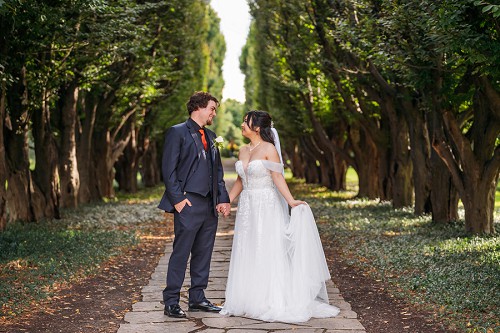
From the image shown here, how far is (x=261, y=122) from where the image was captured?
8125 millimetres

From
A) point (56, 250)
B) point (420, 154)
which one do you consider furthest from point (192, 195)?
point (420, 154)

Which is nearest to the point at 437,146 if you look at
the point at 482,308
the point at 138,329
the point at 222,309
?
the point at 482,308

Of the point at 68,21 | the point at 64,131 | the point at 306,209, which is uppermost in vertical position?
the point at 68,21

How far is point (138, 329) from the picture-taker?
728 cm

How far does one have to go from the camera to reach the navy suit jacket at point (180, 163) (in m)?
7.57

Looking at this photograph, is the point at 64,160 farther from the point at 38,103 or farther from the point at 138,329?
the point at 138,329

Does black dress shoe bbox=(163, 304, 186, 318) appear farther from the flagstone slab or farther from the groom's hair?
the groom's hair

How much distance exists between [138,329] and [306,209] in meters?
2.29

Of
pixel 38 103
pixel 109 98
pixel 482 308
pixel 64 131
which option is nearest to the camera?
pixel 482 308

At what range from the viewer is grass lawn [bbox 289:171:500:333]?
8055 mm

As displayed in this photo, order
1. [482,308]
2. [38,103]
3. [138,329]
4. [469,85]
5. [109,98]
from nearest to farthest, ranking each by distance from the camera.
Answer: [138,329] → [482,308] → [469,85] → [38,103] → [109,98]

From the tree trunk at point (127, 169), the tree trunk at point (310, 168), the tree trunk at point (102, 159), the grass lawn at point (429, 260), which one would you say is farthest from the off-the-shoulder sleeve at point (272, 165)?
the tree trunk at point (310, 168)

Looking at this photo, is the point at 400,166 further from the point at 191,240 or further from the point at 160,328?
the point at 160,328

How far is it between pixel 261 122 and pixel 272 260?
5.04ft
